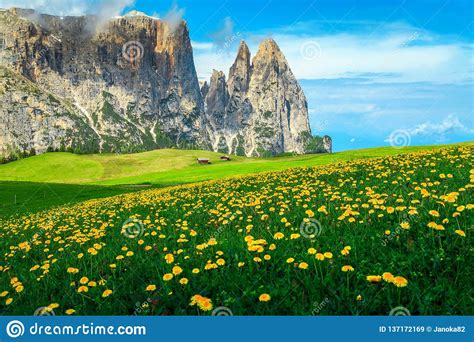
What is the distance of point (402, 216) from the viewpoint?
29.2 feet

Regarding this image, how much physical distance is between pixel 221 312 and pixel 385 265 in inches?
119

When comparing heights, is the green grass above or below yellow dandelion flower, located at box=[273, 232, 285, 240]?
below

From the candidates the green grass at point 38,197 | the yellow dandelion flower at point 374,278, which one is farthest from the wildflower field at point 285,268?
the green grass at point 38,197

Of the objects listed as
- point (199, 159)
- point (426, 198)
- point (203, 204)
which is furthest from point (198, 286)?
point (199, 159)

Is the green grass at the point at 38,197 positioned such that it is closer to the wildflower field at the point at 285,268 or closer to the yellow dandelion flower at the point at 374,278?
the wildflower field at the point at 285,268

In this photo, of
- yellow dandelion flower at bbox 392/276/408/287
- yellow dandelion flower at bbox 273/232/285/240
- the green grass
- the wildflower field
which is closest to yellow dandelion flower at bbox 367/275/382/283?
the wildflower field

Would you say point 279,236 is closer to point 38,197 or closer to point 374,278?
point 374,278

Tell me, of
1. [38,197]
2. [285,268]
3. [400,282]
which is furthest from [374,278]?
[38,197]

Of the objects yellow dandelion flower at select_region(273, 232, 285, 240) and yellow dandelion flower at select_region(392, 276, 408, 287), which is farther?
yellow dandelion flower at select_region(273, 232, 285, 240)

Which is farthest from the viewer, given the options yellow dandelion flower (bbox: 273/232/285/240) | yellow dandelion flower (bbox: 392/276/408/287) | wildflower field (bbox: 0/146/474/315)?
yellow dandelion flower (bbox: 273/232/285/240)

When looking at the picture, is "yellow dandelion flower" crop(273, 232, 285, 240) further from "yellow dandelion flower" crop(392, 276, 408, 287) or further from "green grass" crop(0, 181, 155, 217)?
"green grass" crop(0, 181, 155, 217)

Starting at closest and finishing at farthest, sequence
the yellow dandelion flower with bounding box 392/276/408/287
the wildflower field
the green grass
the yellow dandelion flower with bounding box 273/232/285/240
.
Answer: the yellow dandelion flower with bounding box 392/276/408/287
the wildflower field
the yellow dandelion flower with bounding box 273/232/285/240
the green grass

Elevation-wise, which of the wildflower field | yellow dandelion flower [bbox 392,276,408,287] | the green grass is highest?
yellow dandelion flower [bbox 392,276,408,287]
